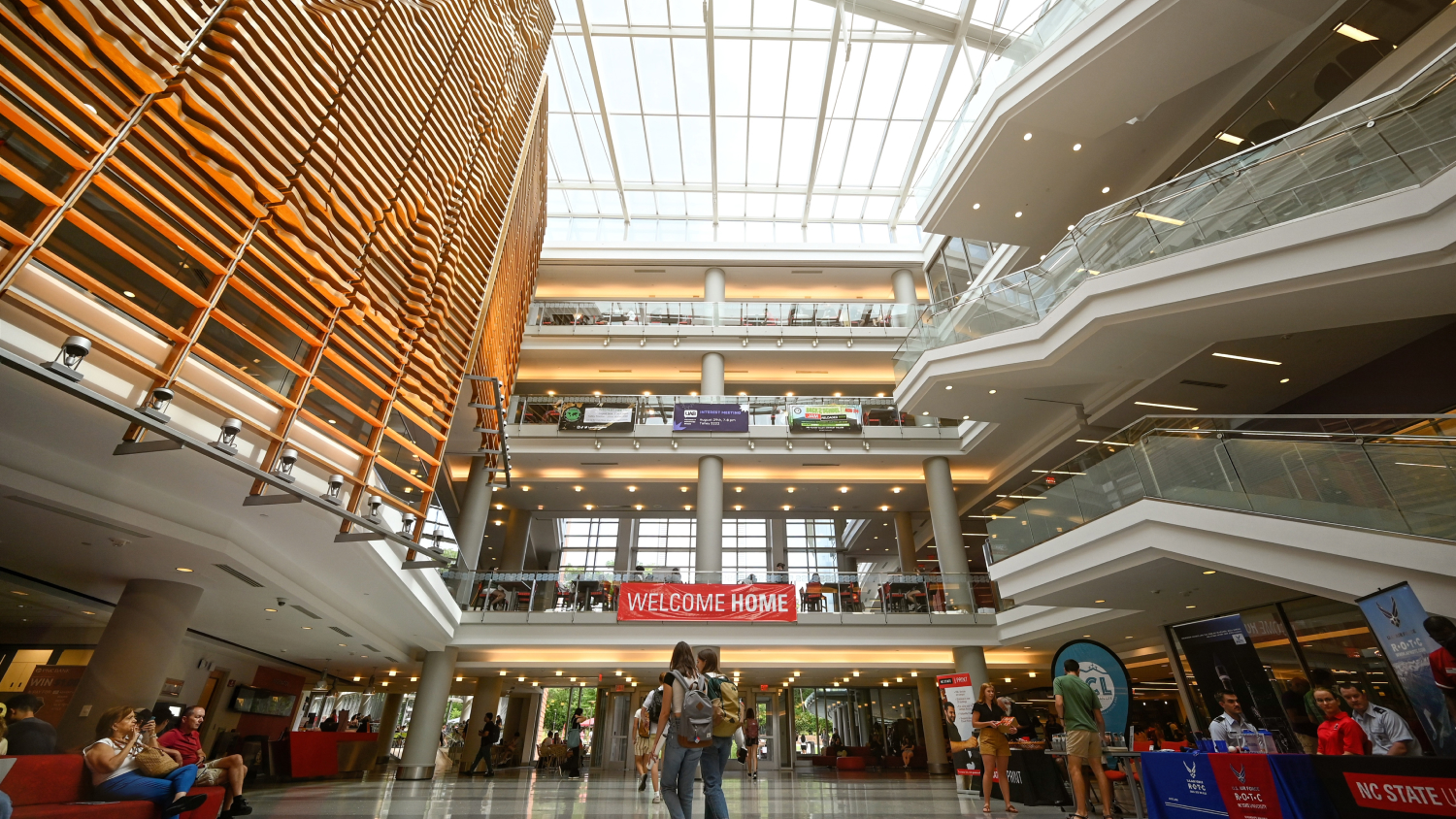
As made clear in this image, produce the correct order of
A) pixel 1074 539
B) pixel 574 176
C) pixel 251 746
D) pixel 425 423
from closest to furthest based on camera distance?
pixel 425 423 → pixel 1074 539 → pixel 251 746 → pixel 574 176

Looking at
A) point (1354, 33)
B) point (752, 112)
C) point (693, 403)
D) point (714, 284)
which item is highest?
point (752, 112)

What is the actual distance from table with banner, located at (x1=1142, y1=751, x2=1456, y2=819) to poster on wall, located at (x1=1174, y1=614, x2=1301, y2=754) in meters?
4.55

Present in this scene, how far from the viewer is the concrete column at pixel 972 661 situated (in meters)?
13.4

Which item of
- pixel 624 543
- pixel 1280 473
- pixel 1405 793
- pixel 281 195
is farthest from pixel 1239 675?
pixel 624 543

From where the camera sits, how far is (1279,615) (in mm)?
9023

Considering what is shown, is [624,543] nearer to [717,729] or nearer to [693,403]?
[693,403]

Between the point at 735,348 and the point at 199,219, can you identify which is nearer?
the point at 199,219

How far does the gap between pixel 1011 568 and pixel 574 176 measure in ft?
63.5

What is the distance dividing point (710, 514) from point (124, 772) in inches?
498

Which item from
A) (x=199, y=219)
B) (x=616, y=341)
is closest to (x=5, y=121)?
(x=199, y=219)

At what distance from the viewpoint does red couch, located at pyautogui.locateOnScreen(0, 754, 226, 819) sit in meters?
3.81

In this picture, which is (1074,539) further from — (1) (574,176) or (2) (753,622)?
(1) (574,176)

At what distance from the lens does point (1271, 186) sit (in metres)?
7.13

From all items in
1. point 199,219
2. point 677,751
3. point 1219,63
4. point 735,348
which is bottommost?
point 677,751
